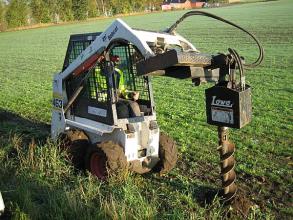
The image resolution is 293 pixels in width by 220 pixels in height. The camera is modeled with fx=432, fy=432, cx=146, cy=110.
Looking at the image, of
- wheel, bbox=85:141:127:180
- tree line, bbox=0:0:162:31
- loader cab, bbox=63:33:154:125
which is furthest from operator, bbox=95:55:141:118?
tree line, bbox=0:0:162:31

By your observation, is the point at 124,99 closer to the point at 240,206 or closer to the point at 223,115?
the point at 223,115

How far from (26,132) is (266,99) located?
21.5 feet

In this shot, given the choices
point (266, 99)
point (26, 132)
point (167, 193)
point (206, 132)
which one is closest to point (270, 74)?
point (266, 99)

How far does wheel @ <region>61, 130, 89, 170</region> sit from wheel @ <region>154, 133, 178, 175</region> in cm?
123

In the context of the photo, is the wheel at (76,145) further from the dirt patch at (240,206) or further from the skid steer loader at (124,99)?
the dirt patch at (240,206)

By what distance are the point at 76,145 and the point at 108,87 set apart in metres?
1.17

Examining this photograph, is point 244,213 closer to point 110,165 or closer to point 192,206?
point 192,206

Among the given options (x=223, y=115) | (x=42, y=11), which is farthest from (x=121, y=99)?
(x=42, y=11)

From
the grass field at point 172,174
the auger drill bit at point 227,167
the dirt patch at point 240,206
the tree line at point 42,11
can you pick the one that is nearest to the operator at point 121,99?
the grass field at point 172,174

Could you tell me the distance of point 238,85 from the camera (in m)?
4.93

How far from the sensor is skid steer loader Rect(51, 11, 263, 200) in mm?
5043

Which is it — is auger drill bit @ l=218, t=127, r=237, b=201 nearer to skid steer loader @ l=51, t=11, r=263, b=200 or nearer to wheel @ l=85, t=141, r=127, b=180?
skid steer loader @ l=51, t=11, r=263, b=200

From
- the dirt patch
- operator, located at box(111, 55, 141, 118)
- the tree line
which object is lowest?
the dirt patch

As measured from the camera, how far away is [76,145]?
7.03 metres
